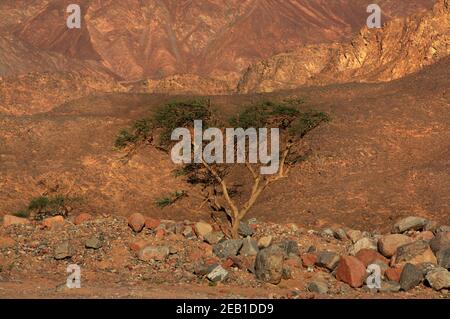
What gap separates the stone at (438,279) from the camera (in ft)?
51.1

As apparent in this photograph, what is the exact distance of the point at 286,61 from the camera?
83.6 meters

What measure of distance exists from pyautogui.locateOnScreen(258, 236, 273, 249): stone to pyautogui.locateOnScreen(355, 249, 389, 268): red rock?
7.92 feet

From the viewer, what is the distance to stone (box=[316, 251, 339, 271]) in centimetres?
1670

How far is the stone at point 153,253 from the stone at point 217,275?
62.1 inches

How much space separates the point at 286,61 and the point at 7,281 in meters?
70.1

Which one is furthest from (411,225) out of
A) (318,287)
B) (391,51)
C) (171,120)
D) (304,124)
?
(391,51)

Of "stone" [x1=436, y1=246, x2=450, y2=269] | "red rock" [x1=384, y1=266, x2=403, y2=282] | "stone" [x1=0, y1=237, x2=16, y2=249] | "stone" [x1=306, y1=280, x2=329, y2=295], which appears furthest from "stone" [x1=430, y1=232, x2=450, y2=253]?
"stone" [x1=0, y1=237, x2=16, y2=249]

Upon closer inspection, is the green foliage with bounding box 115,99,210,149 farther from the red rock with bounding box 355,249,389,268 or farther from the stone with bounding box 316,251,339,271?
the red rock with bounding box 355,249,389,268

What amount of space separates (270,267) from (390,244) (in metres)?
3.70

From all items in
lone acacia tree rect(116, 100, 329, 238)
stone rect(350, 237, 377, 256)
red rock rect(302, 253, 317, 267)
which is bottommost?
red rock rect(302, 253, 317, 267)

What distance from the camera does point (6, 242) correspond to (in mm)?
17969

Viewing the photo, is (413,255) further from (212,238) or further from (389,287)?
(212,238)
